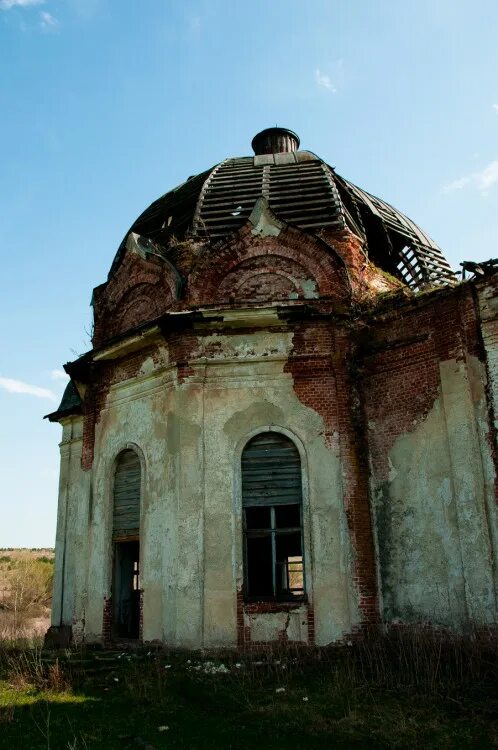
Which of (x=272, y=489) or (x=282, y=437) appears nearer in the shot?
(x=272, y=489)

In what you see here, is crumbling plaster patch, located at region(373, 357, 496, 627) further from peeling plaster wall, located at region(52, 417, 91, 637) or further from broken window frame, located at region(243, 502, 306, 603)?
peeling plaster wall, located at region(52, 417, 91, 637)

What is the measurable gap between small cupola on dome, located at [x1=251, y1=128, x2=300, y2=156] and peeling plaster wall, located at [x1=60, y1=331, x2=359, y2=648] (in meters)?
9.39

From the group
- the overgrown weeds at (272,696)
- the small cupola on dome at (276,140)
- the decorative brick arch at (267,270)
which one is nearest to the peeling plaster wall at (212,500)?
the overgrown weeds at (272,696)

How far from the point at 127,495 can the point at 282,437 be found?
11.1 ft

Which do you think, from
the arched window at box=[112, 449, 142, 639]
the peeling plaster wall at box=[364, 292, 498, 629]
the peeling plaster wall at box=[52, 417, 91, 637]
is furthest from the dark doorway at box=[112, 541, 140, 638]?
the peeling plaster wall at box=[364, 292, 498, 629]

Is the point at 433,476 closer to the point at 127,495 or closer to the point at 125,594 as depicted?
the point at 127,495

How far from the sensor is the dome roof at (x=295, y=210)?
46.7 ft

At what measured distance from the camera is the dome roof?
14242 millimetres

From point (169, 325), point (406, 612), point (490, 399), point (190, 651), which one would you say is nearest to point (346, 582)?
point (406, 612)

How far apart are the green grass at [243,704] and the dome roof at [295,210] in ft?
26.0

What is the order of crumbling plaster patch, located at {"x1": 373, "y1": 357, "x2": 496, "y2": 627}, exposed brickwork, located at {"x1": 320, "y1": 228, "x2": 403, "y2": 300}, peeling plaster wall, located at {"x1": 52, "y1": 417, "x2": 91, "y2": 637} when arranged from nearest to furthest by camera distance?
crumbling plaster patch, located at {"x1": 373, "y1": 357, "x2": 496, "y2": 627}
exposed brickwork, located at {"x1": 320, "y1": 228, "x2": 403, "y2": 300}
peeling plaster wall, located at {"x1": 52, "y1": 417, "x2": 91, "y2": 637}

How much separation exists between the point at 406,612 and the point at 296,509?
8.15 feet

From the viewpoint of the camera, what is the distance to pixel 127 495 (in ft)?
43.1

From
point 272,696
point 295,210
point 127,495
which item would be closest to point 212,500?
point 127,495
